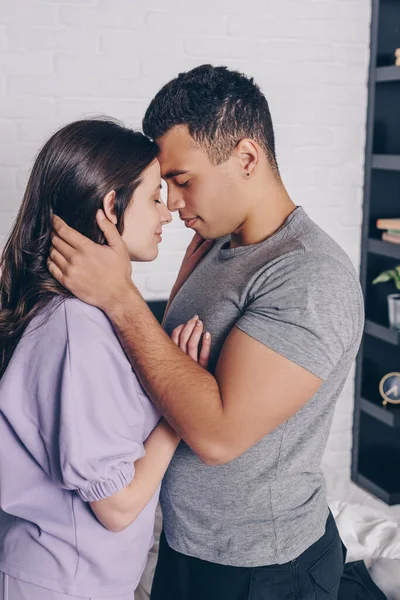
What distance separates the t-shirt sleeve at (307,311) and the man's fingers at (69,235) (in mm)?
297

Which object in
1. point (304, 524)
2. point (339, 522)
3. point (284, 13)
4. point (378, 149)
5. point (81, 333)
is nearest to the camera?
point (81, 333)

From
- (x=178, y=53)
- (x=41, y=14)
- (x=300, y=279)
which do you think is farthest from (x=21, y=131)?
(x=300, y=279)

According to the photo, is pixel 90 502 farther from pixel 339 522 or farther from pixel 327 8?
pixel 327 8

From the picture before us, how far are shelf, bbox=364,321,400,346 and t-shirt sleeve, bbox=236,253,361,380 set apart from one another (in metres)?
1.75

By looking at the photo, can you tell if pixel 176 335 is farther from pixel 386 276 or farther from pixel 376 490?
pixel 376 490

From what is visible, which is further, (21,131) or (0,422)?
(21,131)

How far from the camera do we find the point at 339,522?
7.27 feet

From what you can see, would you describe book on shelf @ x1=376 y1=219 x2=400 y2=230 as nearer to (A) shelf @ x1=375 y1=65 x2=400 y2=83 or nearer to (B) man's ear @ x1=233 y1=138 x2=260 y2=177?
(A) shelf @ x1=375 y1=65 x2=400 y2=83

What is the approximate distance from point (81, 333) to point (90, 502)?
0.87ft

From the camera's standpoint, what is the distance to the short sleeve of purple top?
111 cm

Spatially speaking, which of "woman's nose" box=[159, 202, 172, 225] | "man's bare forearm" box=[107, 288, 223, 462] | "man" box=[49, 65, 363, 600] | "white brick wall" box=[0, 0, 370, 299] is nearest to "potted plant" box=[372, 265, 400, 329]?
"white brick wall" box=[0, 0, 370, 299]

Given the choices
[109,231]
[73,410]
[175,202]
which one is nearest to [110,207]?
[109,231]

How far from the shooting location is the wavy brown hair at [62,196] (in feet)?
4.00

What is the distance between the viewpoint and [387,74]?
9.64ft
